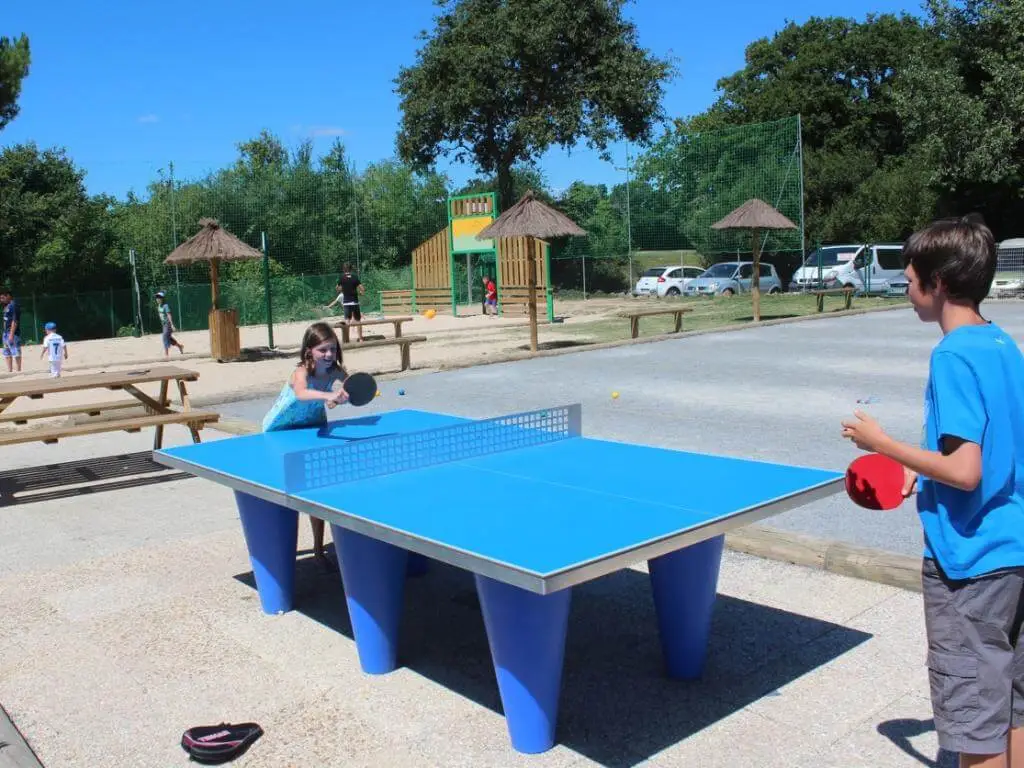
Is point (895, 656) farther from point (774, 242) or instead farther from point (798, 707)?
point (774, 242)

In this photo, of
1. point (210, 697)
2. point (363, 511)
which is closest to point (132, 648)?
point (210, 697)

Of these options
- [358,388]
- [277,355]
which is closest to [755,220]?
[277,355]

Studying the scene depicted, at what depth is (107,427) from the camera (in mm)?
Answer: 7668

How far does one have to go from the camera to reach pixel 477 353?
17.3 metres

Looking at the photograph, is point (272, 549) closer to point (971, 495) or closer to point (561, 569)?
point (561, 569)

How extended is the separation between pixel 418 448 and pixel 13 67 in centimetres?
2221

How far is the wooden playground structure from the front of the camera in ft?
88.7

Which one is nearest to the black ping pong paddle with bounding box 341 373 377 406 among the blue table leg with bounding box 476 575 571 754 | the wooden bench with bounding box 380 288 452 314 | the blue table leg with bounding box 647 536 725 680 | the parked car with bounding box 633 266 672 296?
the blue table leg with bounding box 647 536 725 680

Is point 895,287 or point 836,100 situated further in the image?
point 836,100

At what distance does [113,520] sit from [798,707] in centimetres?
472

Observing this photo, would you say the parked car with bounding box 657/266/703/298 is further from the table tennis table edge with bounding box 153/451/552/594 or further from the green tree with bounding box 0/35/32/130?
the table tennis table edge with bounding box 153/451/552/594

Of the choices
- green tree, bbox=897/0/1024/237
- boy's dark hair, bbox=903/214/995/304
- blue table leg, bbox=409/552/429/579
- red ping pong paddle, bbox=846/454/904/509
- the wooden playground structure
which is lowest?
blue table leg, bbox=409/552/429/579

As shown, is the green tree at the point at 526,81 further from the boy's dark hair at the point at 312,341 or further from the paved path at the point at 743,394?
the boy's dark hair at the point at 312,341

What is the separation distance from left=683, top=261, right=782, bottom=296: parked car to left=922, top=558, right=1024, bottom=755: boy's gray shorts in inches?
1160
